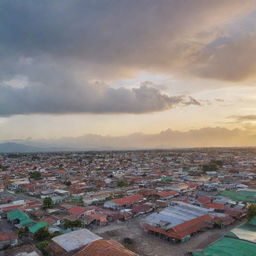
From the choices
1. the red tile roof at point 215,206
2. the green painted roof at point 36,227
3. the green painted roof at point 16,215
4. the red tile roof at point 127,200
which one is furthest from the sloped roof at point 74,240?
the red tile roof at point 215,206

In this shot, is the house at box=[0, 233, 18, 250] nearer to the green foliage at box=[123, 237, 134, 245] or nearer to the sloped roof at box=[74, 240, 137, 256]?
the sloped roof at box=[74, 240, 137, 256]

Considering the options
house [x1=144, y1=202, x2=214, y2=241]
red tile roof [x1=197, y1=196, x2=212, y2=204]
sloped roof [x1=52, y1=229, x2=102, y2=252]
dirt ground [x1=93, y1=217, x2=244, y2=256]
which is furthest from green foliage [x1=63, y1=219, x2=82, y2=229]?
red tile roof [x1=197, y1=196, x2=212, y2=204]

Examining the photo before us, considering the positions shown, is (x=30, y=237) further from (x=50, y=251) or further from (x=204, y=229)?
(x=204, y=229)

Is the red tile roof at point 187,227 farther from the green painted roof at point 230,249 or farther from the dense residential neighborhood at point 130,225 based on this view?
the green painted roof at point 230,249

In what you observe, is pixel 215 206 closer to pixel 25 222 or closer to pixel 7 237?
pixel 25 222

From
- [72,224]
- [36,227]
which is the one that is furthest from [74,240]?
[36,227]

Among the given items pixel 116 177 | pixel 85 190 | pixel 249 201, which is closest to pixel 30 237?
pixel 85 190
